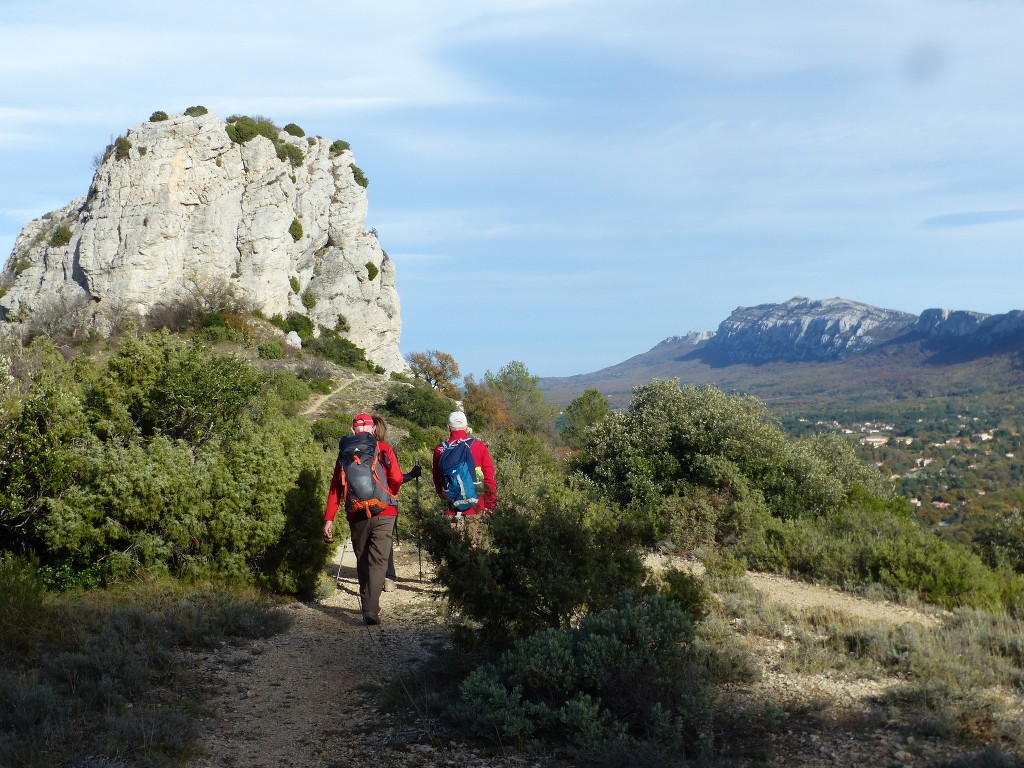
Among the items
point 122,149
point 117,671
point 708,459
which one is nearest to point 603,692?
point 117,671

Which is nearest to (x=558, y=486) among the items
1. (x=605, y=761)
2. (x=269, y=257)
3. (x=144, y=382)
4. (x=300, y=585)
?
(x=300, y=585)

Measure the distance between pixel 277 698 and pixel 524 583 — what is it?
1790 mm

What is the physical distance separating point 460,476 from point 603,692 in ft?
9.79

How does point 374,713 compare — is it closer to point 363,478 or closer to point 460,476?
point 363,478

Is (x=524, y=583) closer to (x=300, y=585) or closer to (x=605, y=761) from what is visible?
(x=605, y=761)

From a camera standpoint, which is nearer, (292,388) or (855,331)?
(292,388)

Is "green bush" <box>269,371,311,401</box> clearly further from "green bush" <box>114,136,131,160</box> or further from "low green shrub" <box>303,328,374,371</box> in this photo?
"green bush" <box>114,136,131,160</box>

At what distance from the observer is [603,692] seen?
14.7 ft

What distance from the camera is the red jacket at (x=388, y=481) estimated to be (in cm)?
718

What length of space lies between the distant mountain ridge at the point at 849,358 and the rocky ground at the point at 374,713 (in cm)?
8116

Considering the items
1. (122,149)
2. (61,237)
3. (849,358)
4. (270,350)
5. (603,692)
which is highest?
(122,149)

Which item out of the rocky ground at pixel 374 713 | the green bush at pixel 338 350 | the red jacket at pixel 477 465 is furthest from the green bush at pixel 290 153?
the rocky ground at pixel 374 713

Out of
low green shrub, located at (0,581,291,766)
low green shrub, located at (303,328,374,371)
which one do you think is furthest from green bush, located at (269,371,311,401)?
low green shrub, located at (0,581,291,766)

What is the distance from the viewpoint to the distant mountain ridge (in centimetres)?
11656
